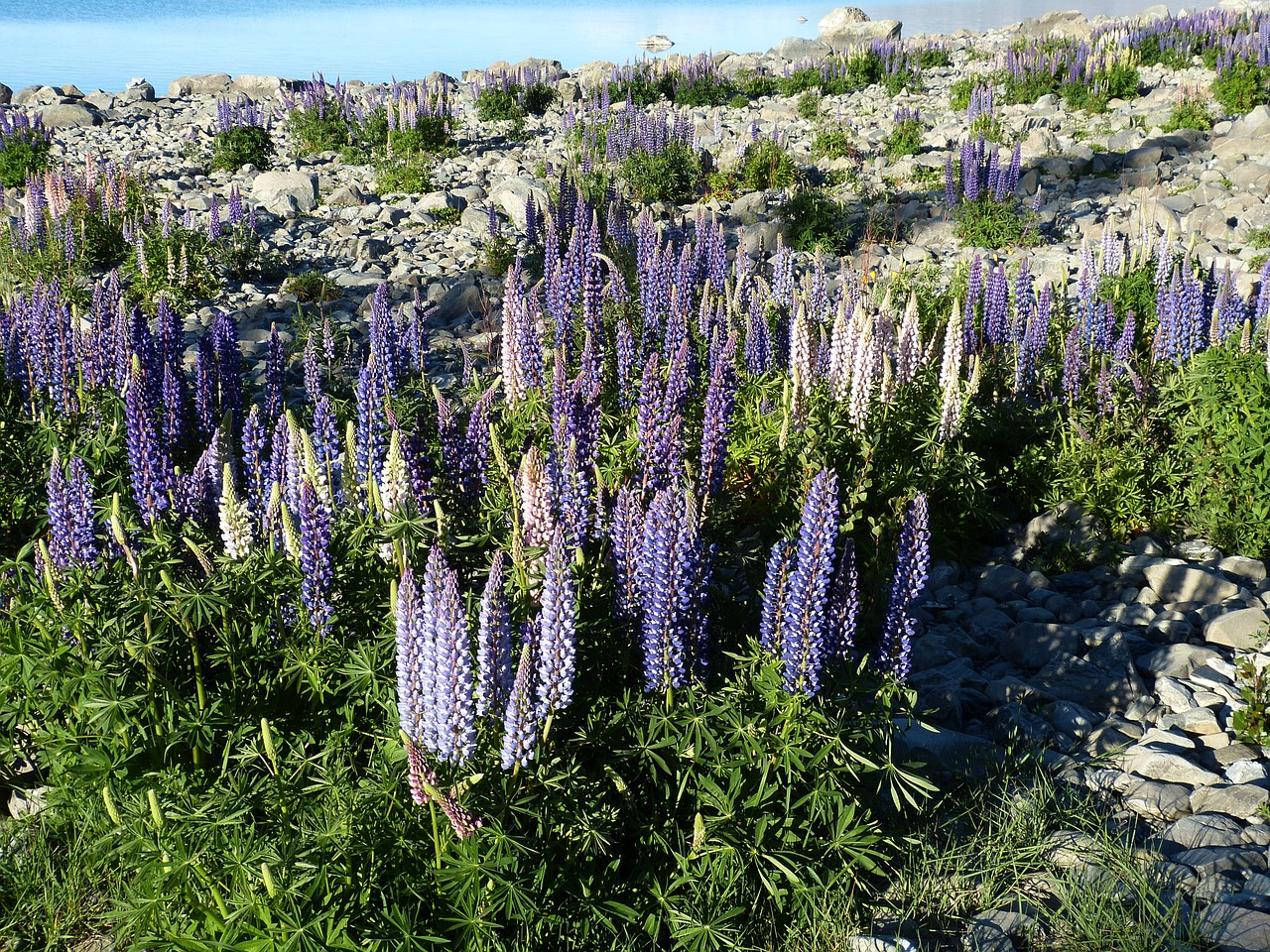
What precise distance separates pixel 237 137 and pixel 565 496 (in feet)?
49.5

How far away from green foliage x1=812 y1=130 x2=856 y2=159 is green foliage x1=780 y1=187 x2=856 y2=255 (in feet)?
10.00

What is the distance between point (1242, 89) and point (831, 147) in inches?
301

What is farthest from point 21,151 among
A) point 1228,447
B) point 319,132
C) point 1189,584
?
point 1189,584

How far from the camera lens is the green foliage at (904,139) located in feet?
54.2

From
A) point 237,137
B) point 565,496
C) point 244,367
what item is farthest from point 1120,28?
point 565,496

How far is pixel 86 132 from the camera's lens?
19469 millimetres

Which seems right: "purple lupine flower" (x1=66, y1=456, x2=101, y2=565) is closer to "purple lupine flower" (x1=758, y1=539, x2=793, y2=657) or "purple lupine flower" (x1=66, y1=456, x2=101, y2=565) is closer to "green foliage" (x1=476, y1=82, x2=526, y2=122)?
"purple lupine flower" (x1=758, y1=539, x2=793, y2=657)

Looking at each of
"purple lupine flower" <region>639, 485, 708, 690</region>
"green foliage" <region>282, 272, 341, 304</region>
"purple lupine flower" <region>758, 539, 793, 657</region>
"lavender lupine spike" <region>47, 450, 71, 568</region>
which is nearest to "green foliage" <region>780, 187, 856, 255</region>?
"green foliage" <region>282, 272, 341, 304</region>

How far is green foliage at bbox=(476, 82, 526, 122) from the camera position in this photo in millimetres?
19922

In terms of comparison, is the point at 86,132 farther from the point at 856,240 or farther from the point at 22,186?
the point at 856,240

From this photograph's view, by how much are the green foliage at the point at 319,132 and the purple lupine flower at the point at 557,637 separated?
1631 centimetres

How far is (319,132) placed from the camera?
58.7ft

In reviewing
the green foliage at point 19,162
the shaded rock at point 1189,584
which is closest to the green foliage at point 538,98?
the green foliage at point 19,162

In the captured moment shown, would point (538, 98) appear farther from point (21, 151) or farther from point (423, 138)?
point (21, 151)
